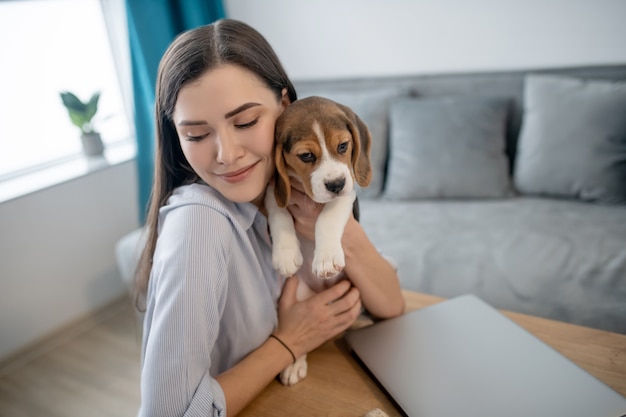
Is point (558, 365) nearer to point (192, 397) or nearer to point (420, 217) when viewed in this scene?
point (192, 397)

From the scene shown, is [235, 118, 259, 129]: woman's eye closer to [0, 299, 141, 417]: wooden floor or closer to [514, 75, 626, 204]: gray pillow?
[0, 299, 141, 417]: wooden floor

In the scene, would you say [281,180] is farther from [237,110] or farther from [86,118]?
[86,118]

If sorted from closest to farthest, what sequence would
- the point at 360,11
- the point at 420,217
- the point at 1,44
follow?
the point at 420,217 < the point at 1,44 < the point at 360,11

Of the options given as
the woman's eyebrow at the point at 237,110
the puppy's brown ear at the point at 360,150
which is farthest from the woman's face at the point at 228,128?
the puppy's brown ear at the point at 360,150

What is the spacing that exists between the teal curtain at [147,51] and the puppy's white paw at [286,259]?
2.22m

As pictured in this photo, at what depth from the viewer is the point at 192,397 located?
0.90m

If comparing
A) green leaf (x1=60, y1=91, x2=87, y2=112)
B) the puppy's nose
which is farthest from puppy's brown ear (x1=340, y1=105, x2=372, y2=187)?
green leaf (x1=60, y1=91, x2=87, y2=112)

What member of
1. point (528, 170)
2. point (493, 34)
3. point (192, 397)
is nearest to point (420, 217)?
point (528, 170)

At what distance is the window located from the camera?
2.95 m

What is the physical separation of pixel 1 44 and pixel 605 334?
3.53m

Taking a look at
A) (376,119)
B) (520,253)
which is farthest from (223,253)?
(376,119)

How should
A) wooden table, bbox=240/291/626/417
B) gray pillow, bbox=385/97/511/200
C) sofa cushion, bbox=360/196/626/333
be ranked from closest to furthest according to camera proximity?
wooden table, bbox=240/291/626/417, sofa cushion, bbox=360/196/626/333, gray pillow, bbox=385/97/511/200

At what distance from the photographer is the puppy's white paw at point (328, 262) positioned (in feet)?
3.52

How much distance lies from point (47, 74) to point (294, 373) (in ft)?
10.1
